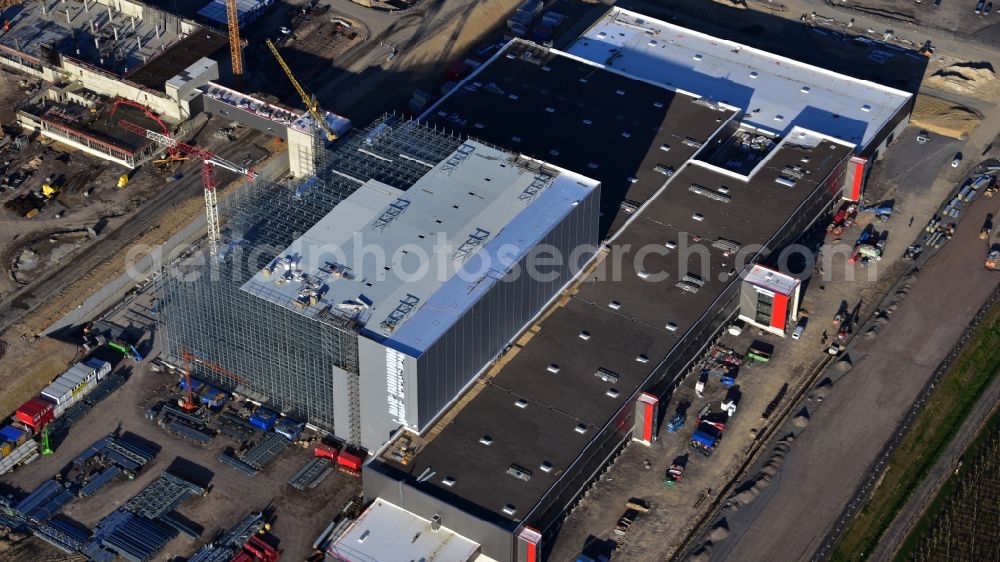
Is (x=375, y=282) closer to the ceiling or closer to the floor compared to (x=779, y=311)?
closer to the ceiling

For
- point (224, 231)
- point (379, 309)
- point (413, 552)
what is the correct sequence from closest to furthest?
point (413, 552) → point (379, 309) → point (224, 231)

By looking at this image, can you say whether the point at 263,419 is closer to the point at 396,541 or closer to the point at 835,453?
the point at 396,541

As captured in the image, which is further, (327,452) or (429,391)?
(327,452)

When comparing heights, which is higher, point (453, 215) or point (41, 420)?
point (453, 215)

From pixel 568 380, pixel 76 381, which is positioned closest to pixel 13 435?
pixel 76 381

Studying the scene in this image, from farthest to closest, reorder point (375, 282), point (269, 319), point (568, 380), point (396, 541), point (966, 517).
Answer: point (568, 380) → point (375, 282) → point (966, 517) → point (269, 319) → point (396, 541)

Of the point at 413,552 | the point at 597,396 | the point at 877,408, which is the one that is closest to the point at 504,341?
the point at 597,396

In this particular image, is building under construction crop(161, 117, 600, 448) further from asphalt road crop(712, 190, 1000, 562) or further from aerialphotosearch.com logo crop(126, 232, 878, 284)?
asphalt road crop(712, 190, 1000, 562)

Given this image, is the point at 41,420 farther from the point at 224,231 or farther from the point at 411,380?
the point at 411,380
